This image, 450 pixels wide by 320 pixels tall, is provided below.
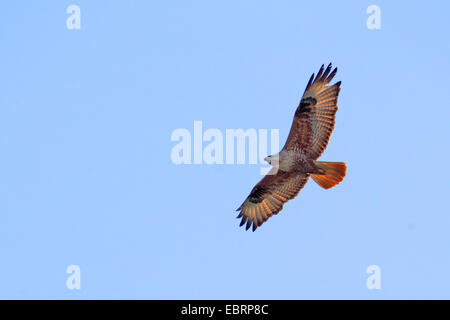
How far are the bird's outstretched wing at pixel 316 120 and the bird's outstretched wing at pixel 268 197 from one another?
3.28ft

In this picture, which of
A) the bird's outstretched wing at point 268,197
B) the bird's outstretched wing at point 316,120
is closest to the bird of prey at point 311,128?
the bird's outstretched wing at point 316,120

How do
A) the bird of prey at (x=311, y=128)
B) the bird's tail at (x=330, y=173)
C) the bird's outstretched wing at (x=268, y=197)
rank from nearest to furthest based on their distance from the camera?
the bird's tail at (x=330, y=173) < the bird of prey at (x=311, y=128) < the bird's outstretched wing at (x=268, y=197)

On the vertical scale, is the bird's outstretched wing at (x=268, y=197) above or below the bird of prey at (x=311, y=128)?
below

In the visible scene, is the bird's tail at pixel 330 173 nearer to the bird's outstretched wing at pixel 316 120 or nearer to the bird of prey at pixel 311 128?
the bird of prey at pixel 311 128

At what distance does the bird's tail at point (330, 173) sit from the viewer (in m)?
11.4

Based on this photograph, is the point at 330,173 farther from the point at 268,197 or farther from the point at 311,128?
the point at 268,197

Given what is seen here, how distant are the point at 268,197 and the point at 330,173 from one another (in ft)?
6.02

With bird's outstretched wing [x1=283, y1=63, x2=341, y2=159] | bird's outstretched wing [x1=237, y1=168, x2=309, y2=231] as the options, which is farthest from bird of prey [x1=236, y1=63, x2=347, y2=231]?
bird's outstretched wing [x1=237, y1=168, x2=309, y2=231]

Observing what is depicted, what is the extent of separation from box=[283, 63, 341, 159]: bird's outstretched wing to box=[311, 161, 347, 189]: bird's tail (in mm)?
379

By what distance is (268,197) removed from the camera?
12992 millimetres
